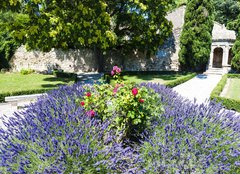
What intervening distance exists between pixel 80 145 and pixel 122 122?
1336mm

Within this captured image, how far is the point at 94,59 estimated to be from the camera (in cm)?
2330

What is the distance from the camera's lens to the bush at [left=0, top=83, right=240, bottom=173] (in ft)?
8.29

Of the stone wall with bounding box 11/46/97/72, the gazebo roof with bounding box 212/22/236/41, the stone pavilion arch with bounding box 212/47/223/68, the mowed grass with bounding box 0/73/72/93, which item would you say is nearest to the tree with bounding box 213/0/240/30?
the stone pavilion arch with bounding box 212/47/223/68

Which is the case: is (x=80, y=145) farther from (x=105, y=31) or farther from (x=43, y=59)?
(x=43, y=59)

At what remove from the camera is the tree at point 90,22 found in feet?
41.3

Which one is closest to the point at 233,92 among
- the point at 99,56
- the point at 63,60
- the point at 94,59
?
the point at 99,56

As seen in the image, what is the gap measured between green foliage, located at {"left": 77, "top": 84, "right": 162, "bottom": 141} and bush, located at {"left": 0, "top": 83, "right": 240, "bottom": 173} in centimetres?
28

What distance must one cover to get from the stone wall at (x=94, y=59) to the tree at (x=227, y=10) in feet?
36.7

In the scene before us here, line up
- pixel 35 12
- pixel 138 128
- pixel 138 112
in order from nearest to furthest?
1. pixel 138 112
2. pixel 138 128
3. pixel 35 12

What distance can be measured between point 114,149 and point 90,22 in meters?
12.8

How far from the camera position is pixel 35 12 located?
1303cm

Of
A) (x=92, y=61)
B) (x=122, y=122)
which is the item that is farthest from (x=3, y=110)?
(x=92, y=61)

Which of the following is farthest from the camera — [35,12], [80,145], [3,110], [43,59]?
[43,59]

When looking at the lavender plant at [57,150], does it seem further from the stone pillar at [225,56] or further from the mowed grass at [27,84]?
the stone pillar at [225,56]
